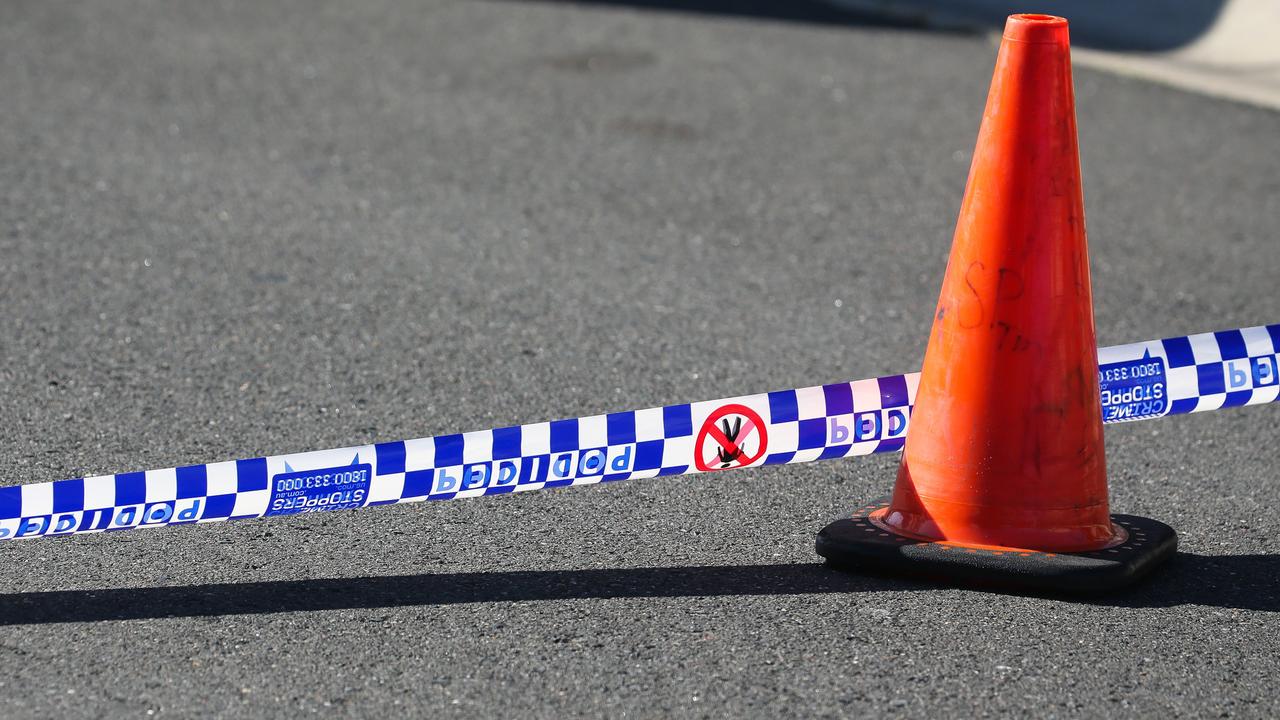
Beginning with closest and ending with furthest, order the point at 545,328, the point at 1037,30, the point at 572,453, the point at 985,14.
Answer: the point at 1037,30 → the point at 572,453 → the point at 545,328 → the point at 985,14

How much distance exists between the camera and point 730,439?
3.81m

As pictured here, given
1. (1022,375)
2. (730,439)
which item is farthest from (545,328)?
(1022,375)

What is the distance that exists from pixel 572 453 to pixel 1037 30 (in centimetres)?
147

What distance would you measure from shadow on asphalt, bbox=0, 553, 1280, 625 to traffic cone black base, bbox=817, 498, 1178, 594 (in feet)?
0.15

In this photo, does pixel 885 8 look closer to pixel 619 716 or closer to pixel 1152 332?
pixel 1152 332

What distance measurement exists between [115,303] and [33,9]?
593 centimetres

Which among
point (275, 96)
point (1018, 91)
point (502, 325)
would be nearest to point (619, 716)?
point (1018, 91)

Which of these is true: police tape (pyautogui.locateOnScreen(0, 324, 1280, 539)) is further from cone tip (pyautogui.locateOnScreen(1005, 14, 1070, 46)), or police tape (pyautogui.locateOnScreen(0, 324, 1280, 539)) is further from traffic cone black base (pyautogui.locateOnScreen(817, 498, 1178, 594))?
cone tip (pyautogui.locateOnScreen(1005, 14, 1070, 46))

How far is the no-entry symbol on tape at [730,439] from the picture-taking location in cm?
378

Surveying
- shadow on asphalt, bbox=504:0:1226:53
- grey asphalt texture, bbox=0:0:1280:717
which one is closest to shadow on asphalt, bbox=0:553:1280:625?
grey asphalt texture, bbox=0:0:1280:717

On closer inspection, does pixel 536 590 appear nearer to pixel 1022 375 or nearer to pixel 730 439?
pixel 730 439

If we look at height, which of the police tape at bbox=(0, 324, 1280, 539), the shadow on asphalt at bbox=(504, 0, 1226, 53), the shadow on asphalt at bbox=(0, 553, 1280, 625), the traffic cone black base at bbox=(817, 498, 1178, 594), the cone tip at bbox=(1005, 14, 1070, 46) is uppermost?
the cone tip at bbox=(1005, 14, 1070, 46)

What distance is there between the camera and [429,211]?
22.2 ft

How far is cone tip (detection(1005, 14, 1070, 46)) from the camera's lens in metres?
3.58
